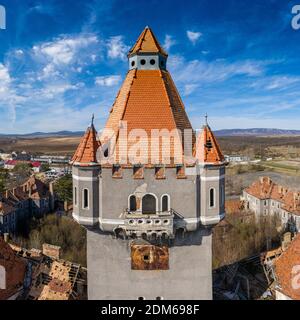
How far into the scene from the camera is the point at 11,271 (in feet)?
68.7

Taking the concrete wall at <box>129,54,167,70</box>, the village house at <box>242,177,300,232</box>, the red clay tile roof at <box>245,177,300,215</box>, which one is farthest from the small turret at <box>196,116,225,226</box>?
the red clay tile roof at <box>245,177,300,215</box>

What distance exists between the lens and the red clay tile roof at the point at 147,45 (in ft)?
62.7

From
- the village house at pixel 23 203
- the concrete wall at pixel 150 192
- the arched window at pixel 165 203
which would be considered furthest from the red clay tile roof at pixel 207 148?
the village house at pixel 23 203

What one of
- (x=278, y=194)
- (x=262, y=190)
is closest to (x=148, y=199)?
(x=278, y=194)

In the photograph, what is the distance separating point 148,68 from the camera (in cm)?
1923

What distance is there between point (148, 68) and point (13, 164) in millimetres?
105708

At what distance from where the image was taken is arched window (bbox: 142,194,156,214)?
17609 millimetres

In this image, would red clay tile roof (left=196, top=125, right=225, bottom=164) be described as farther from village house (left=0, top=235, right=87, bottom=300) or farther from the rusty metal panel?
village house (left=0, top=235, right=87, bottom=300)

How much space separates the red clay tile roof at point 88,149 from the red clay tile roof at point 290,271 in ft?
41.3

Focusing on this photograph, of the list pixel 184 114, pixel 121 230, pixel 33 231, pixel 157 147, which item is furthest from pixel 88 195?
pixel 33 231

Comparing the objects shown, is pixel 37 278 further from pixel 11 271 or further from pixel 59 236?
pixel 59 236

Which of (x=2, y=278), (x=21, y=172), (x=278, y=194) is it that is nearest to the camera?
(x=2, y=278)

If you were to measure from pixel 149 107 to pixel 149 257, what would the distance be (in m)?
7.65
